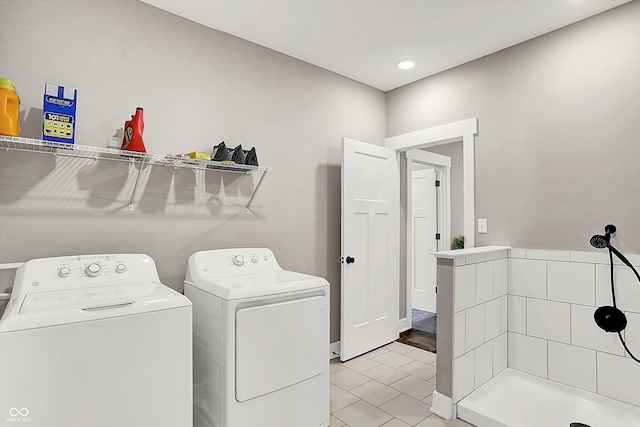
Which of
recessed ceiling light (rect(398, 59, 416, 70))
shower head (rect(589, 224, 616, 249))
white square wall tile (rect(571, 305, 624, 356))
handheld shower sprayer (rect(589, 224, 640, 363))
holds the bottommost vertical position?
white square wall tile (rect(571, 305, 624, 356))

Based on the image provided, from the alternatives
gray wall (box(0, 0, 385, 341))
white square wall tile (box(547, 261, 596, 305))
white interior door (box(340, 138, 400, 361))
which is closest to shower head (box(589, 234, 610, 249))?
white square wall tile (box(547, 261, 596, 305))

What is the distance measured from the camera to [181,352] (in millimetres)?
1479

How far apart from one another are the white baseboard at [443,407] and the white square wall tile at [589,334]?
3.06 ft

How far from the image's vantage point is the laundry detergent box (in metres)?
1.67

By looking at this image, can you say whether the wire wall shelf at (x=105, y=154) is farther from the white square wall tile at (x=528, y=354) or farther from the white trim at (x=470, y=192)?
the white square wall tile at (x=528, y=354)

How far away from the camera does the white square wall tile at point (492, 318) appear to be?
2.39 meters

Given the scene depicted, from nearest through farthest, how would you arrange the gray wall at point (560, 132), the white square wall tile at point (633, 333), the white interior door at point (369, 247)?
the white square wall tile at point (633, 333) → the gray wall at point (560, 132) → the white interior door at point (369, 247)

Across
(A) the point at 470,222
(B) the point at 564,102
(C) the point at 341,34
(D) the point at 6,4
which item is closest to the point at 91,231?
(D) the point at 6,4

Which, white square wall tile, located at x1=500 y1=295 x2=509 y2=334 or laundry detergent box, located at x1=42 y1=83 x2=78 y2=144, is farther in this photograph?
white square wall tile, located at x1=500 y1=295 x2=509 y2=334

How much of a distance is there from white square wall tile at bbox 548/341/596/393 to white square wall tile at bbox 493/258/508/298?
0.44 metres

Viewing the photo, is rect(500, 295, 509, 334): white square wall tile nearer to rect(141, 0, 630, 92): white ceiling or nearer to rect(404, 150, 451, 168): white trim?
rect(404, 150, 451, 168): white trim

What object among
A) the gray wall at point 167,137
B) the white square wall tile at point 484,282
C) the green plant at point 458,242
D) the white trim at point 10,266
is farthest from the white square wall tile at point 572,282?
the white trim at point 10,266

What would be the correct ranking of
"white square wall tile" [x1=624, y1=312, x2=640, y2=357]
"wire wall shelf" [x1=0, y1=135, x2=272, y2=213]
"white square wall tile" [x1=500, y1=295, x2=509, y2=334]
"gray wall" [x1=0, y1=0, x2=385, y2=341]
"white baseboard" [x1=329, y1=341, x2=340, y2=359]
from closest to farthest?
"wire wall shelf" [x1=0, y1=135, x2=272, y2=213], "gray wall" [x1=0, y1=0, x2=385, y2=341], "white square wall tile" [x1=624, y1=312, x2=640, y2=357], "white square wall tile" [x1=500, y1=295, x2=509, y2=334], "white baseboard" [x1=329, y1=341, x2=340, y2=359]

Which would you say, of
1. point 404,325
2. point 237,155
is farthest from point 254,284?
point 404,325
